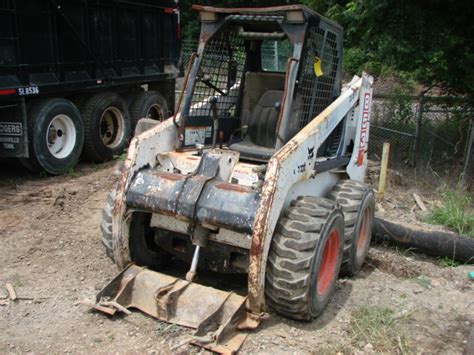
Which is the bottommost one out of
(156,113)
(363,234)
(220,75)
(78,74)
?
(363,234)

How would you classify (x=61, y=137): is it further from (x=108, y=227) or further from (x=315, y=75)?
(x=315, y=75)

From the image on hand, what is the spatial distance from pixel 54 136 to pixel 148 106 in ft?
8.24

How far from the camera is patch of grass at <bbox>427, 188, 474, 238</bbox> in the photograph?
6.41 m

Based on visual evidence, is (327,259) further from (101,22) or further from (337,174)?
(101,22)

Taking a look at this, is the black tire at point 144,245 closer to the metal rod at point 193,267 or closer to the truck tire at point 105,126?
the metal rod at point 193,267

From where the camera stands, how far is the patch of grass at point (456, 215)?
641 cm

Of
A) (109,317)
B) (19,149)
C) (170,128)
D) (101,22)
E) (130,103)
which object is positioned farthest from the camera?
(130,103)

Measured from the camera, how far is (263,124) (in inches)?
199

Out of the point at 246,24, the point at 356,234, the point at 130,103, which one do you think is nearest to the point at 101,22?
the point at 130,103

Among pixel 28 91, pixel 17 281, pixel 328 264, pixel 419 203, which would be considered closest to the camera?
pixel 328 264

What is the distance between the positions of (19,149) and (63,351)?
15.2 feet

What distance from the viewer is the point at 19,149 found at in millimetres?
7559

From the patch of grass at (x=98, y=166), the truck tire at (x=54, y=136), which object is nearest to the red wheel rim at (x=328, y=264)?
the truck tire at (x=54, y=136)

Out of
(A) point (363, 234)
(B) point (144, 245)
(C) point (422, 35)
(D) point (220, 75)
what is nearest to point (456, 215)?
(A) point (363, 234)
